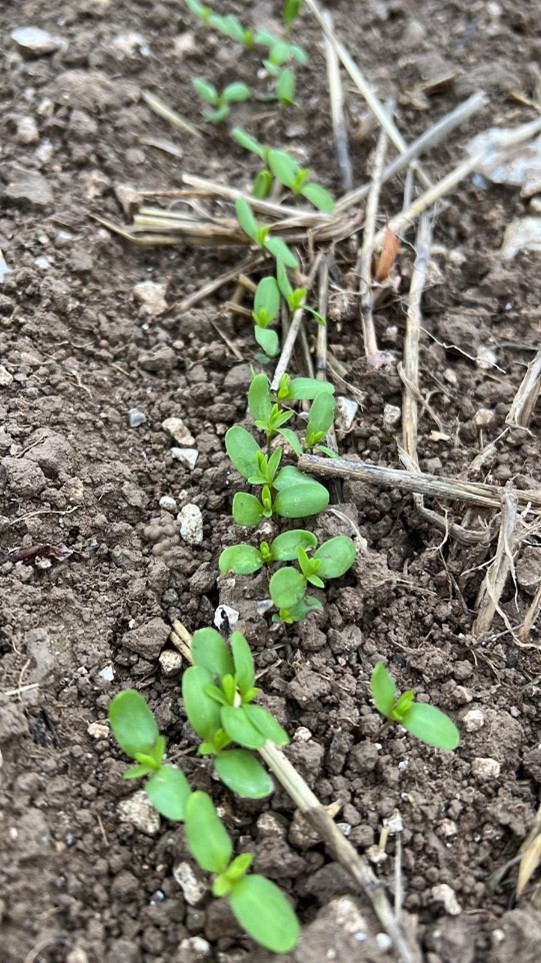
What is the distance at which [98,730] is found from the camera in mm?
1561

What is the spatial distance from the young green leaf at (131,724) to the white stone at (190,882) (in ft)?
0.66

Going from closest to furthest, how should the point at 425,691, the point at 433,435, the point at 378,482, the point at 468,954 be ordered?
the point at 468,954, the point at 425,691, the point at 378,482, the point at 433,435

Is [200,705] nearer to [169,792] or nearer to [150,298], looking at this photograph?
[169,792]

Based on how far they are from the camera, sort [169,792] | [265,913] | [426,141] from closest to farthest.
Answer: [265,913], [169,792], [426,141]

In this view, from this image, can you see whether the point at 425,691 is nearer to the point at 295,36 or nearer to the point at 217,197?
the point at 217,197

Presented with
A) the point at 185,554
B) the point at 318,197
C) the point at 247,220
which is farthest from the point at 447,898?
the point at 318,197

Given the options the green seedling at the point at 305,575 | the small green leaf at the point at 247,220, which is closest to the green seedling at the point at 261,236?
the small green leaf at the point at 247,220

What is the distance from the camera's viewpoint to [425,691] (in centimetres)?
165

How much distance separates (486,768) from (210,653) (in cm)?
56

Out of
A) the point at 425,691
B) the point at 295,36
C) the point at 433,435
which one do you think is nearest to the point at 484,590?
the point at 425,691

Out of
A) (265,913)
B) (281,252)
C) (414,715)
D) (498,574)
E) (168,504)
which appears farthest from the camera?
(281,252)

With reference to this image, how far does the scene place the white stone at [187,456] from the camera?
192 centimetres

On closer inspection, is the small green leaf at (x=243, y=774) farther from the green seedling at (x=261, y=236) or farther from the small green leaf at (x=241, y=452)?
the green seedling at (x=261, y=236)

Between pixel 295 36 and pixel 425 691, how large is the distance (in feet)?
7.29
